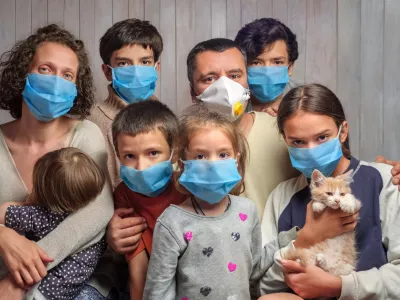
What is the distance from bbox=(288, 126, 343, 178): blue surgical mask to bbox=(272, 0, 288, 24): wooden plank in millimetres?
1546

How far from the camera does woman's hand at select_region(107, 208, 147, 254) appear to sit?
7.69 feet

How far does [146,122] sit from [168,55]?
1.49 m

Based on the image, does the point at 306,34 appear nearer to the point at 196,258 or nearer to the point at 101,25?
the point at 101,25

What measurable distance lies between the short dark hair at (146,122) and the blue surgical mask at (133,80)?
509 mm

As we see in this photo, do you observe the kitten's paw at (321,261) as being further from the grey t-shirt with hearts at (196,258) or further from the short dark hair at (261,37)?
the short dark hair at (261,37)

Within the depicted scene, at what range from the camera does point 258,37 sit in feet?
9.65

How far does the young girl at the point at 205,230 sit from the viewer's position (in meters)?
2.13

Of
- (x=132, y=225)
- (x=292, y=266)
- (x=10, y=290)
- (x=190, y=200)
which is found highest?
(x=190, y=200)

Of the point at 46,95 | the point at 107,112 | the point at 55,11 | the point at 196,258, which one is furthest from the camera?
the point at 55,11

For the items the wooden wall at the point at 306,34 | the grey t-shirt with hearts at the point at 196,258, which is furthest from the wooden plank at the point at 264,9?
the grey t-shirt with hearts at the point at 196,258

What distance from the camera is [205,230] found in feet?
7.08

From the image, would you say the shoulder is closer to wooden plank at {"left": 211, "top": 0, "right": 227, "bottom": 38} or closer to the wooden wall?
the wooden wall

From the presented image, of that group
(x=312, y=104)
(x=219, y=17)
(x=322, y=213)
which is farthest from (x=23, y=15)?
(x=322, y=213)

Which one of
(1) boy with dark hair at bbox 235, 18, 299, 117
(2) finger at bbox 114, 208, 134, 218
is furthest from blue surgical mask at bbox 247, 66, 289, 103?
(2) finger at bbox 114, 208, 134, 218
